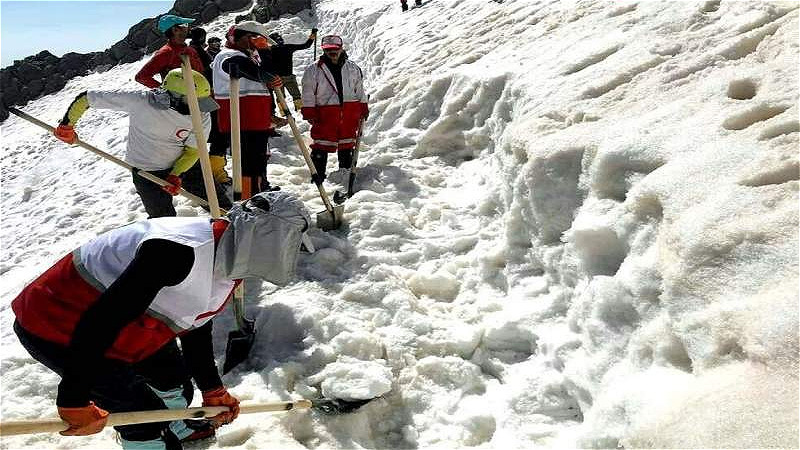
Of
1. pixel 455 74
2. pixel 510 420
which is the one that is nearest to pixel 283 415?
pixel 510 420

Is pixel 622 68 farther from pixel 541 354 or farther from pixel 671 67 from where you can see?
pixel 541 354

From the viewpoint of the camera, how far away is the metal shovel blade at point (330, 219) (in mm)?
5289

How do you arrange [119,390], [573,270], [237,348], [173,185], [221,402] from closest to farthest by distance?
[119,390]
[221,402]
[573,270]
[237,348]
[173,185]

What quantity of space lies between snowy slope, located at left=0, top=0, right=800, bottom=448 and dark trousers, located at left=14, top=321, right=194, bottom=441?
1.91 feet

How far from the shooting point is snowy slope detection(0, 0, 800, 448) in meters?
2.24

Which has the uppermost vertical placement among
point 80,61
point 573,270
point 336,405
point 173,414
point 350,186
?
point 80,61

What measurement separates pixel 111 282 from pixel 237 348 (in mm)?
1604

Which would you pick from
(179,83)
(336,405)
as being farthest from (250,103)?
(336,405)

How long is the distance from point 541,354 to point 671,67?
2317 mm

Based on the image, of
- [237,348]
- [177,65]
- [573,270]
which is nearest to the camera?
[573,270]

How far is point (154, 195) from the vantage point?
4910 millimetres

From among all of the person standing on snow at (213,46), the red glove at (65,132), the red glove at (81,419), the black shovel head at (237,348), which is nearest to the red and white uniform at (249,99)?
the red glove at (65,132)

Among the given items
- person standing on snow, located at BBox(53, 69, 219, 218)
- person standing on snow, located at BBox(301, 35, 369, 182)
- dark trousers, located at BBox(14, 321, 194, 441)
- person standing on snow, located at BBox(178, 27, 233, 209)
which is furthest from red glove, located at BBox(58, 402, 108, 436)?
person standing on snow, located at BBox(301, 35, 369, 182)

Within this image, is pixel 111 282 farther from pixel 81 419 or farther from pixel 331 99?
pixel 331 99
